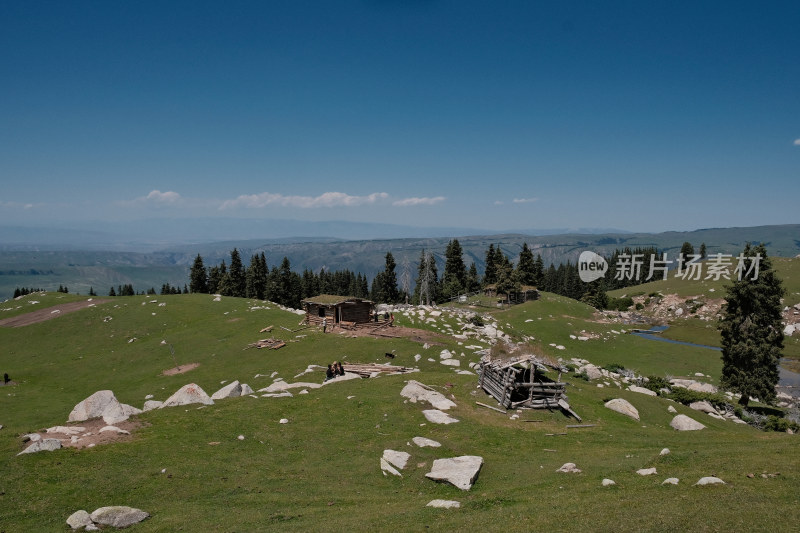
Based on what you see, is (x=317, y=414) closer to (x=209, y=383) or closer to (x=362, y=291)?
(x=209, y=383)

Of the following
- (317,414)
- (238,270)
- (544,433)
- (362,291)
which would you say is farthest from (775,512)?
(362,291)

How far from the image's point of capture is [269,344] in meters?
47.9

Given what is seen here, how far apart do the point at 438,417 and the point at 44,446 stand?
1847 cm

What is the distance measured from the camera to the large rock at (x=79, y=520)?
1238cm

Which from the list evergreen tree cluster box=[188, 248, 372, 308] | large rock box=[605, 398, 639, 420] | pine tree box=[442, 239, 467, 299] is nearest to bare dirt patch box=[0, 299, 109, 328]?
evergreen tree cluster box=[188, 248, 372, 308]

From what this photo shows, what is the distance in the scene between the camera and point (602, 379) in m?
43.6

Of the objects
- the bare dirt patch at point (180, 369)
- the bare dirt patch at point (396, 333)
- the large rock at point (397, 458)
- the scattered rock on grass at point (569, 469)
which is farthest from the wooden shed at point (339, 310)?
the scattered rock on grass at point (569, 469)

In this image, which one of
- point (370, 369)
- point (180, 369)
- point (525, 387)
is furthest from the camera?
point (180, 369)

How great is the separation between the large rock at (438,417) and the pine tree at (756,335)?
36.1 meters

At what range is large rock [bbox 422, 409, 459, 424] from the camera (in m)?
23.3

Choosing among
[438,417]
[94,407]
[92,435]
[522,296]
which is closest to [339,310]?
[438,417]

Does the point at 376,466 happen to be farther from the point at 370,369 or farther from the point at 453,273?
the point at 453,273

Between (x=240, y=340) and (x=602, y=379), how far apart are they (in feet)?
139

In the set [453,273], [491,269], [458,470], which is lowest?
[453,273]
